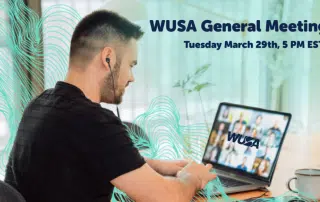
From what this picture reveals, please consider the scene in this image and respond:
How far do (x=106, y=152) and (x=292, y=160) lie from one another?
94 centimetres

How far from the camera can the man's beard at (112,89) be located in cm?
114

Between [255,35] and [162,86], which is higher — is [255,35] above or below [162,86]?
above

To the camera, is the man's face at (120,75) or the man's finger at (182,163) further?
the man's finger at (182,163)

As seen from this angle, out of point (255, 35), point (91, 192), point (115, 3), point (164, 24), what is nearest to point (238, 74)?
point (255, 35)

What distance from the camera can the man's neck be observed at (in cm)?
113

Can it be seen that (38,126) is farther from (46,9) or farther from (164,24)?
(164,24)

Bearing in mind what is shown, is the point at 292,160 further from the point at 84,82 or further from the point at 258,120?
the point at 84,82

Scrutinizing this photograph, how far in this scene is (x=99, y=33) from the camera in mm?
1130

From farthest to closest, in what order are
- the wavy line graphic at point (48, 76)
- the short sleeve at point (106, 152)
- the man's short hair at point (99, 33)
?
the wavy line graphic at point (48, 76)
the man's short hair at point (99, 33)
the short sleeve at point (106, 152)

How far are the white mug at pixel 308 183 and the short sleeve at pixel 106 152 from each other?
46 centimetres

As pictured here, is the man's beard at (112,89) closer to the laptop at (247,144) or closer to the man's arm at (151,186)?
the man's arm at (151,186)

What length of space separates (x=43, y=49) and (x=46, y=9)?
0.37 ft

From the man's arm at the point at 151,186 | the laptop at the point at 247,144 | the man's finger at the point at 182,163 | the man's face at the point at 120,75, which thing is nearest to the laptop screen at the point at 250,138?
the laptop at the point at 247,144

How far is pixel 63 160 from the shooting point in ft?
3.46
